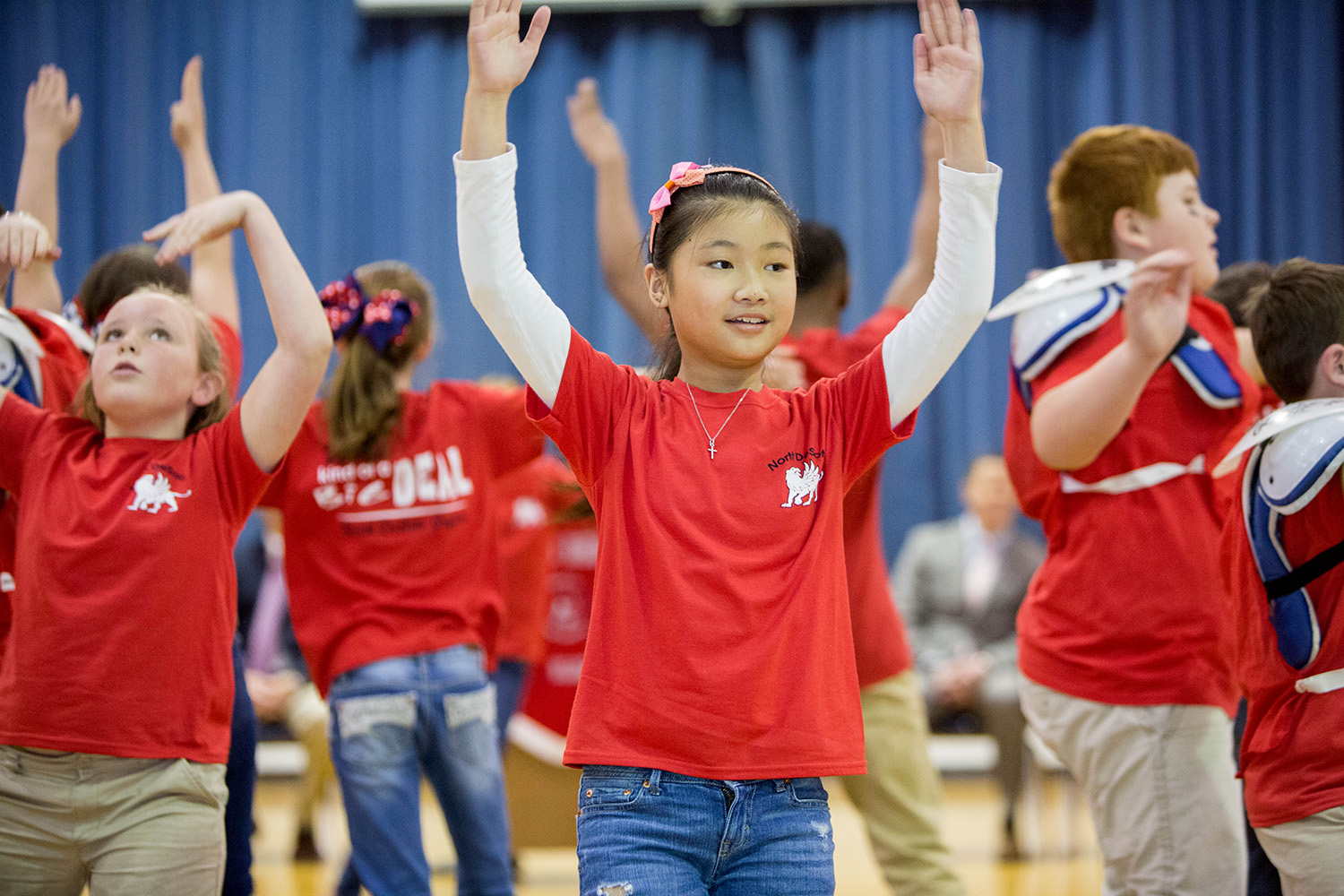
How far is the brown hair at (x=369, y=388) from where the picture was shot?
2.62 m

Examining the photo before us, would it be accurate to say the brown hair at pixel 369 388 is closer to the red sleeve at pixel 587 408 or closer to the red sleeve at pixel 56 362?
the red sleeve at pixel 56 362

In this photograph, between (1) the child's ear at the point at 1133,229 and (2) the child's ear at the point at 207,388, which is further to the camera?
(1) the child's ear at the point at 1133,229

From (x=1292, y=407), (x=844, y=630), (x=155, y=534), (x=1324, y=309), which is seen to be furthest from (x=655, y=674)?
(x=1324, y=309)

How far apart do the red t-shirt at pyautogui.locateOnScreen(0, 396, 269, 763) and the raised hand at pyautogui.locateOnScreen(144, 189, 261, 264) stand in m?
0.31

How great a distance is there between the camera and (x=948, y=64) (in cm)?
163

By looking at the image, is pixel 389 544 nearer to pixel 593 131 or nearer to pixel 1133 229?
pixel 593 131

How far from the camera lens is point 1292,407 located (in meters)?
1.86

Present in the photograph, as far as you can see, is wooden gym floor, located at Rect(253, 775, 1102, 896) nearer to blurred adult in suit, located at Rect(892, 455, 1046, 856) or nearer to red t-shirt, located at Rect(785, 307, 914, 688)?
blurred adult in suit, located at Rect(892, 455, 1046, 856)

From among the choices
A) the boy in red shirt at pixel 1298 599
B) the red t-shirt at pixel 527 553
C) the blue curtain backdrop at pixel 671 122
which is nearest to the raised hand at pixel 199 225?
the boy in red shirt at pixel 1298 599

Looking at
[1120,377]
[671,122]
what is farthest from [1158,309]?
[671,122]

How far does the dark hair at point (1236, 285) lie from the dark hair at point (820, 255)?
0.85 meters

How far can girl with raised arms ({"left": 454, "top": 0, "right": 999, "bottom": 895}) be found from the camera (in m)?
1.53

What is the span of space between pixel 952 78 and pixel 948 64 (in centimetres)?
2

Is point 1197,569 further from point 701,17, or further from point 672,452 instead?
point 701,17
